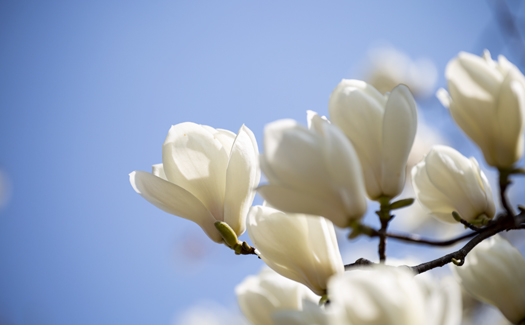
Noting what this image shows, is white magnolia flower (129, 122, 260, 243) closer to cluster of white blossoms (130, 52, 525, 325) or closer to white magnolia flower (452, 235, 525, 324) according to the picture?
cluster of white blossoms (130, 52, 525, 325)

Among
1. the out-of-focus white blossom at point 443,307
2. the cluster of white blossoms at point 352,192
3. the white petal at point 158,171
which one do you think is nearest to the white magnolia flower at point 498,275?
the cluster of white blossoms at point 352,192

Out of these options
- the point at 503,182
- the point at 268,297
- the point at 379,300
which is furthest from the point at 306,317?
the point at 503,182

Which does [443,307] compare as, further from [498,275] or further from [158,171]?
[158,171]

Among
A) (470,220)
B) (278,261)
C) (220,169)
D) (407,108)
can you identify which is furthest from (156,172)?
(470,220)

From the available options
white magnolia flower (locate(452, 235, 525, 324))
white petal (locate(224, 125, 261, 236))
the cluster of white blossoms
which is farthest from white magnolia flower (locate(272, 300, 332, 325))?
white magnolia flower (locate(452, 235, 525, 324))

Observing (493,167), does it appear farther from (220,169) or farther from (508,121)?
(220,169)
